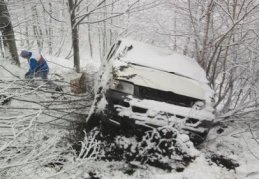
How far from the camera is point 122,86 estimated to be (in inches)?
174

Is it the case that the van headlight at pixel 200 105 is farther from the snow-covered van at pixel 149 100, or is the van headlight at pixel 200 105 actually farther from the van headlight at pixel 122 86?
the van headlight at pixel 122 86

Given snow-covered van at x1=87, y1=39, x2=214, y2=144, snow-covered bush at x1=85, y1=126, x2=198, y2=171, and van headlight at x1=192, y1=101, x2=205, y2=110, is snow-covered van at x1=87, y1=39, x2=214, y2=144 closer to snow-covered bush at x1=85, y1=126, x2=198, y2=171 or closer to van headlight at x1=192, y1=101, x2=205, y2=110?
van headlight at x1=192, y1=101, x2=205, y2=110

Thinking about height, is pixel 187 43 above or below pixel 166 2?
below

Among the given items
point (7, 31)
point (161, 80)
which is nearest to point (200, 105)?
point (161, 80)

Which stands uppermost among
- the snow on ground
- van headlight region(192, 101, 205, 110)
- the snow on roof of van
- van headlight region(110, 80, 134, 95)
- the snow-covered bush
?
the snow on roof of van

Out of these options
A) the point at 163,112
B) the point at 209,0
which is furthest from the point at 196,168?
the point at 209,0

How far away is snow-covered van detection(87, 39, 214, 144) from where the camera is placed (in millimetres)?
4359

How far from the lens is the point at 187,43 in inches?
322

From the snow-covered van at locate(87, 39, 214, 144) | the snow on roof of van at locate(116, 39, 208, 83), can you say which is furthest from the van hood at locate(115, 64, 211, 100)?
the snow on roof of van at locate(116, 39, 208, 83)

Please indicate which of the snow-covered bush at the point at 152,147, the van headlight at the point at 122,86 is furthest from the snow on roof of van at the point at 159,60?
the snow-covered bush at the point at 152,147

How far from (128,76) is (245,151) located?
259 cm

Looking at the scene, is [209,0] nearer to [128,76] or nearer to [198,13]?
[198,13]

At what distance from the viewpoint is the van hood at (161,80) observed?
451 centimetres

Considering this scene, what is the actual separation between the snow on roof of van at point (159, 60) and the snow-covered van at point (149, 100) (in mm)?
86
